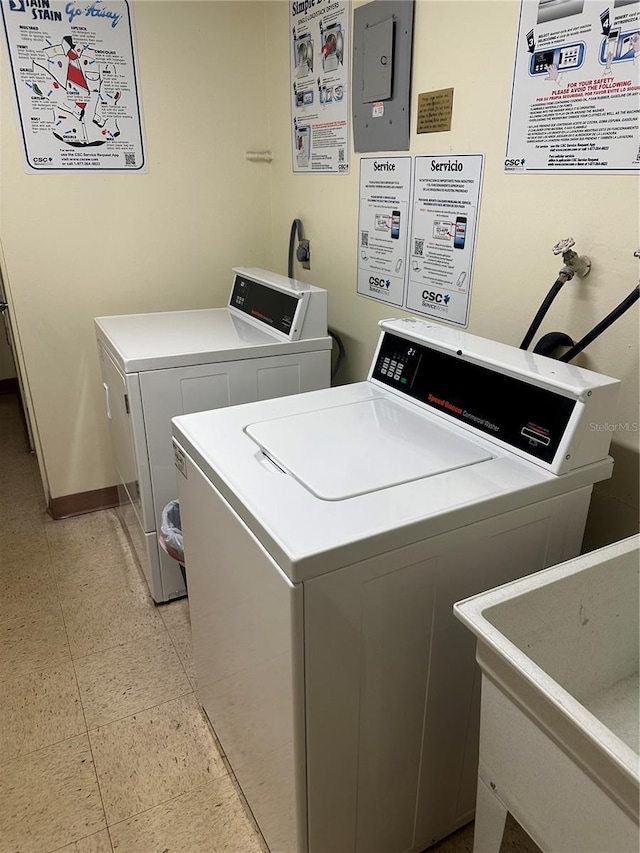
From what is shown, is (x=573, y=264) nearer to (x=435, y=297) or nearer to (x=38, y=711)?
(x=435, y=297)

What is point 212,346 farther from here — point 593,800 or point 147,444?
point 593,800

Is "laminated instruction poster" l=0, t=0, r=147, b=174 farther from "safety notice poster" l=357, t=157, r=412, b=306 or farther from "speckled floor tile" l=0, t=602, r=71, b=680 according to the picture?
"speckled floor tile" l=0, t=602, r=71, b=680

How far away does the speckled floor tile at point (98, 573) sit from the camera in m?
2.29

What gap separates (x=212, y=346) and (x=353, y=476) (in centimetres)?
101

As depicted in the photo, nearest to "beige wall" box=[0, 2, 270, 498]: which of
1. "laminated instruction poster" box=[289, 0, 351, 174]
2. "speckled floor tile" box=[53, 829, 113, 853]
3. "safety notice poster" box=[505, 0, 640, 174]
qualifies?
"laminated instruction poster" box=[289, 0, 351, 174]

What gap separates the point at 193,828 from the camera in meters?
1.46

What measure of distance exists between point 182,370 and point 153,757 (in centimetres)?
111

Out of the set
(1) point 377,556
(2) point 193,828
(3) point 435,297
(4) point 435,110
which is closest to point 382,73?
(4) point 435,110

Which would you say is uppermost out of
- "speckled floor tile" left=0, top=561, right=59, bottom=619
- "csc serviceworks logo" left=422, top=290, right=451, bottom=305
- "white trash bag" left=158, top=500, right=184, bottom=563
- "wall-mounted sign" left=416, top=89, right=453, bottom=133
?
"wall-mounted sign" left=416, top=89, right=453, bottom=133

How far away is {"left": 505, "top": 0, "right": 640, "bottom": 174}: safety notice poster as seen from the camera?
1.15 metres

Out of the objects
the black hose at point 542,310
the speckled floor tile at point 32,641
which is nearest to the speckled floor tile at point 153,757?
the speckled floor tile at point 32,641

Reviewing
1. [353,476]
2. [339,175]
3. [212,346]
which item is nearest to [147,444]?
[212,346]

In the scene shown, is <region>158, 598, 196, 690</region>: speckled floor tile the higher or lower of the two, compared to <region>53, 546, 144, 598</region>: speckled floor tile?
lower

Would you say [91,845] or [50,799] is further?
[50,799]
